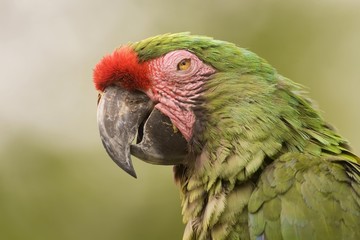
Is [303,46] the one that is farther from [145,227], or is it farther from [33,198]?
[33,198]

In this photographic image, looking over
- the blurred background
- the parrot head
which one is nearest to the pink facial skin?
the parrot head

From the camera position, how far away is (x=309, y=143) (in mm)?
2465

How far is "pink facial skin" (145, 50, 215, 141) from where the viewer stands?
2617 mm

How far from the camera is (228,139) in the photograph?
2.48 metres

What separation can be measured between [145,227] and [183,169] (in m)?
4.57

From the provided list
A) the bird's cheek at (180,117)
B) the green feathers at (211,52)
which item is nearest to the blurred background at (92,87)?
the green feathers at (211,52)

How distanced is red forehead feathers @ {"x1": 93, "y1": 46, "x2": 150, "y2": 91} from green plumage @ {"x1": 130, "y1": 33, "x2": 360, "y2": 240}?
0.04 m

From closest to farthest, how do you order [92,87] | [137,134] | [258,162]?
[258,162], [137,134], [92,87]

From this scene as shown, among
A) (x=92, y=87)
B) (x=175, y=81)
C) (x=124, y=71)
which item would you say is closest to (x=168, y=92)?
(x=175, y=81)

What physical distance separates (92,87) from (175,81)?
5075mm

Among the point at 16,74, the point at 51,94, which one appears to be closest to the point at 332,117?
the point at 51,94

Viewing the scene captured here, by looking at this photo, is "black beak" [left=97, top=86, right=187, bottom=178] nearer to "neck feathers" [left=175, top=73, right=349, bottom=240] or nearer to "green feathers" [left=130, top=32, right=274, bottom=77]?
"neck feathers" [left=175, top=73, right=349, bottom=240]

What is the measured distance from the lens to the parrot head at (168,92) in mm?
2553

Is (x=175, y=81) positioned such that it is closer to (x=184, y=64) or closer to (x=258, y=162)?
(x=184, y=64)
